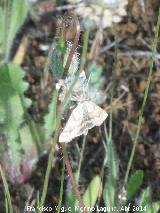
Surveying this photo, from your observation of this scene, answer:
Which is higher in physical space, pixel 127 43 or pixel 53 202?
pixel 127 43

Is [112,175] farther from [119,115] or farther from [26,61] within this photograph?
[26,61]

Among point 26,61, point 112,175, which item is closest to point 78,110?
point 112,175

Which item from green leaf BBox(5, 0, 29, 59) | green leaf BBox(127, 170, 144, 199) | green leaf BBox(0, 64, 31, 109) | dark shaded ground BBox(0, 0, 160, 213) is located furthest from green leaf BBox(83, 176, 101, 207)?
green leaf BBox(5, 0, 29, 59)

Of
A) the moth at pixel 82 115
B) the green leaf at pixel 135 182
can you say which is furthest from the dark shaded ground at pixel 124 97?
the moth at pixel 82 115

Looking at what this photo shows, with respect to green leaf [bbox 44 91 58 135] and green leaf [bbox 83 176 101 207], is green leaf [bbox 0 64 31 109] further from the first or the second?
green leaf [bbox 83 176 101 207]

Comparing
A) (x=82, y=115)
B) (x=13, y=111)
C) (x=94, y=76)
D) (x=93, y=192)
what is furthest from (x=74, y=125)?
(x=94, y=76)

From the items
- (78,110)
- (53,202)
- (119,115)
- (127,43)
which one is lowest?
(53,202)

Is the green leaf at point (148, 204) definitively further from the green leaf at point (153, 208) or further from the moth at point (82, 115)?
the moth at point (82, 115)
